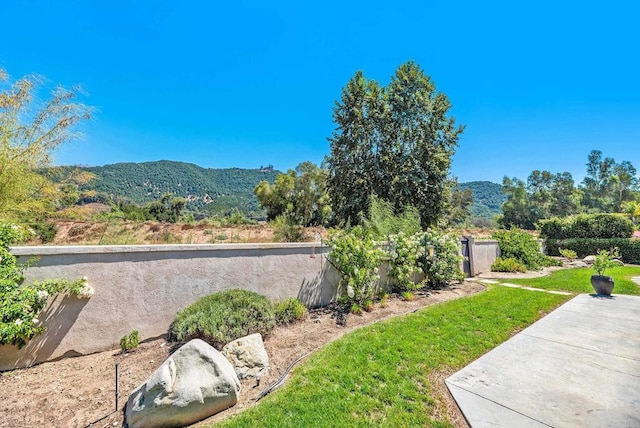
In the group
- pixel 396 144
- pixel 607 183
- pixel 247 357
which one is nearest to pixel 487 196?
pixel 607 183

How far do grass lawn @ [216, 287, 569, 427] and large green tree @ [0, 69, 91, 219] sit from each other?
627 cm

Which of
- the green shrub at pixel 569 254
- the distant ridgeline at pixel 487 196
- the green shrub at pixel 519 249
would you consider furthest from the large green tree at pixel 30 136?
the distant ridgeline at pixel 487 196

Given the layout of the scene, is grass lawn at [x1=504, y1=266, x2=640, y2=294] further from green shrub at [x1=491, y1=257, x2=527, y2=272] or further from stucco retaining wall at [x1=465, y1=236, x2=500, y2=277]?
green shrub at [x1=491, y1=257, x2=527, y2=272]

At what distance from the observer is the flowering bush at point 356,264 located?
6.04 meters

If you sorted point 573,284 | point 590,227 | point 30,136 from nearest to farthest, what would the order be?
1. point 30,136
2. point 573,284
3. point 590,227

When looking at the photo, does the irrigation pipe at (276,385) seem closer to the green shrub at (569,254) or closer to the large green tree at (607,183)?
the green shrub at (569,254)

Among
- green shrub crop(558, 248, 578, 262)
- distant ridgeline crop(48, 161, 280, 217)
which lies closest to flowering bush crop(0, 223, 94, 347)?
green shrub crop(558, 248, 578, 262)

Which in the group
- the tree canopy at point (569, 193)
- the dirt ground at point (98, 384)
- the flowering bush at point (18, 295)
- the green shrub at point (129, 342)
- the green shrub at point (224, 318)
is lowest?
the dirt ground at point (98, 384)

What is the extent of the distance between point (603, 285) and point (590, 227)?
656 inches

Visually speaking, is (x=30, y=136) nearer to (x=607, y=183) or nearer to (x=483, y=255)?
(x=483, y=255)

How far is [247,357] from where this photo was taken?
Answer: 3.45m

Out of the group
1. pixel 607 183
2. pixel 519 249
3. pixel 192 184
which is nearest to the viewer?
pixel 519 249

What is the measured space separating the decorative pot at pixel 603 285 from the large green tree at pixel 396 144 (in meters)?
8.43

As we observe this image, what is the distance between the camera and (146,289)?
4.32 m
